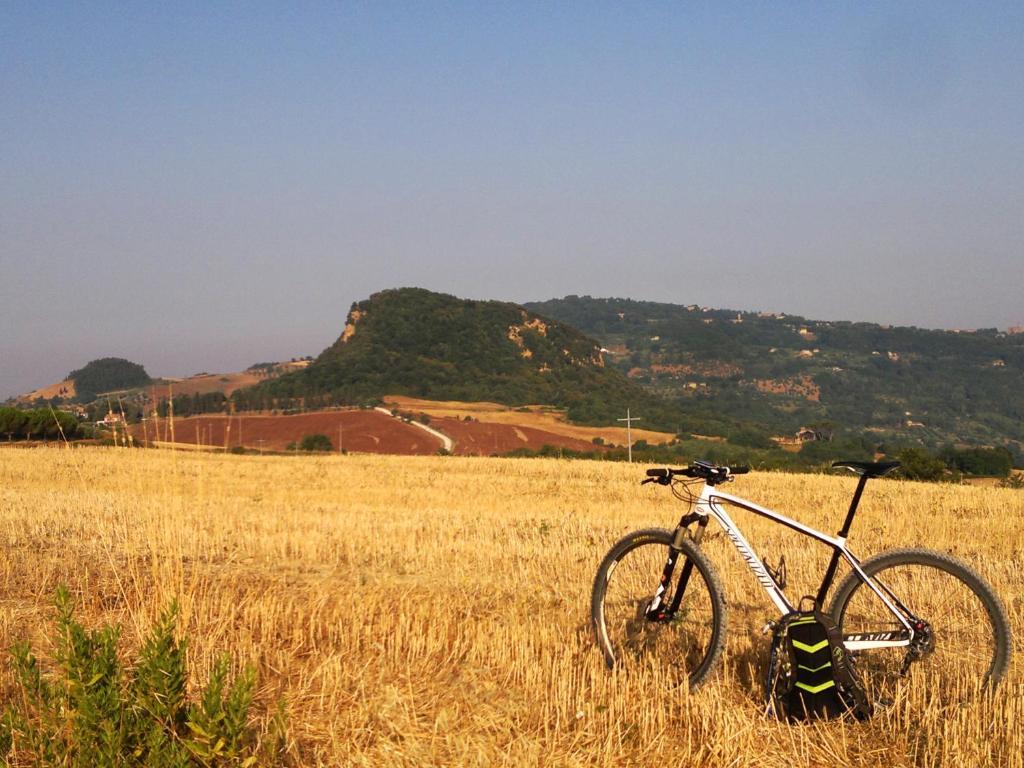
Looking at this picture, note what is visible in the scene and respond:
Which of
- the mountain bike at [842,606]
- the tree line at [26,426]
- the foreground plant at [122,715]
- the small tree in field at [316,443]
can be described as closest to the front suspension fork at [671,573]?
the mountain bike at [842,606]

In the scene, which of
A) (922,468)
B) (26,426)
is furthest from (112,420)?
(26,426)

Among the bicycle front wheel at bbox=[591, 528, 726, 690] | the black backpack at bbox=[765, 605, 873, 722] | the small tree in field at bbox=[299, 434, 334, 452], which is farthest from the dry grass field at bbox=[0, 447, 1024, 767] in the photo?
the small tree in field at bbox=[299, 434, 334, 452]

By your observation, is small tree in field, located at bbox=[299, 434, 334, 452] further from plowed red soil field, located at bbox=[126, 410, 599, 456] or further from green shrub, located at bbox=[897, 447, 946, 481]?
green shrub, located at bbox=[897, 447, 946, 481]

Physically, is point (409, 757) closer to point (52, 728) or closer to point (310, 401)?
point (52, 728)

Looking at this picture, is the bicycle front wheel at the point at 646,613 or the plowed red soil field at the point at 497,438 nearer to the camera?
the bicycle front wheel at the point at 646,613

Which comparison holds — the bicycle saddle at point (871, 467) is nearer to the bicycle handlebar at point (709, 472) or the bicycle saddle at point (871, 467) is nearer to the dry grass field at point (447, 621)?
the bicycle handlebar at point (709, 472)

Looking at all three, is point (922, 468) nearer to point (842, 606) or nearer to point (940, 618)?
point (940, 618)

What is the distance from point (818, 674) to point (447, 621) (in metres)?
3.08

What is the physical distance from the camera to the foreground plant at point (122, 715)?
3.90 meters

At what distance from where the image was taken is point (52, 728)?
14.3 feet

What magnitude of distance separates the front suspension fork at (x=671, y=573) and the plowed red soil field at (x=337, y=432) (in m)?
47.6

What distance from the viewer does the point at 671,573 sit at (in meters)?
5.64

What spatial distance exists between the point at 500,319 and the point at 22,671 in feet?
492

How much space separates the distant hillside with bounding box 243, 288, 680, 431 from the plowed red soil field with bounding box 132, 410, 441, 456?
76.5 feet
